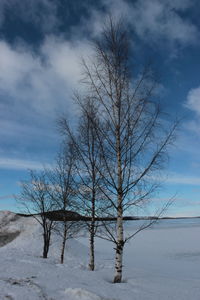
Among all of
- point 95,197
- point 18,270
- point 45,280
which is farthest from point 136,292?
point 95,197

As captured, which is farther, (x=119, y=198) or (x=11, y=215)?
(x=11, y=215)

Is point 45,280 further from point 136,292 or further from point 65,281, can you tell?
point 136,292

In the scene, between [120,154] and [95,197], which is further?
[95,197]

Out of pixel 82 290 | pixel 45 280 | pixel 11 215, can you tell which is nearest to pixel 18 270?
pixel 45 280

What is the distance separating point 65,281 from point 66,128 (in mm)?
5012

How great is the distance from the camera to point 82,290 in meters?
Result: 6.17

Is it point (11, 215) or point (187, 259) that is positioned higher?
point (11, 215)

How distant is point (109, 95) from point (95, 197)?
6.24m

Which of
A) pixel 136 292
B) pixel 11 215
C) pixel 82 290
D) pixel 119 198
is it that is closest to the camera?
pixel 82 290

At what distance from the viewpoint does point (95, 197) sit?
45.6ft

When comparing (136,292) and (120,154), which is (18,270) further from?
(120,154)

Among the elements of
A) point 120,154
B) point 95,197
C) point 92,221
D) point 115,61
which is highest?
point 115,61

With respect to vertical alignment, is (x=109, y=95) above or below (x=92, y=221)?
above

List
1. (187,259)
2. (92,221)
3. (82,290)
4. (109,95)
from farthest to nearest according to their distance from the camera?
1. (187,259)
2. (92,221)
3. (109,95)
4. (82,290)
